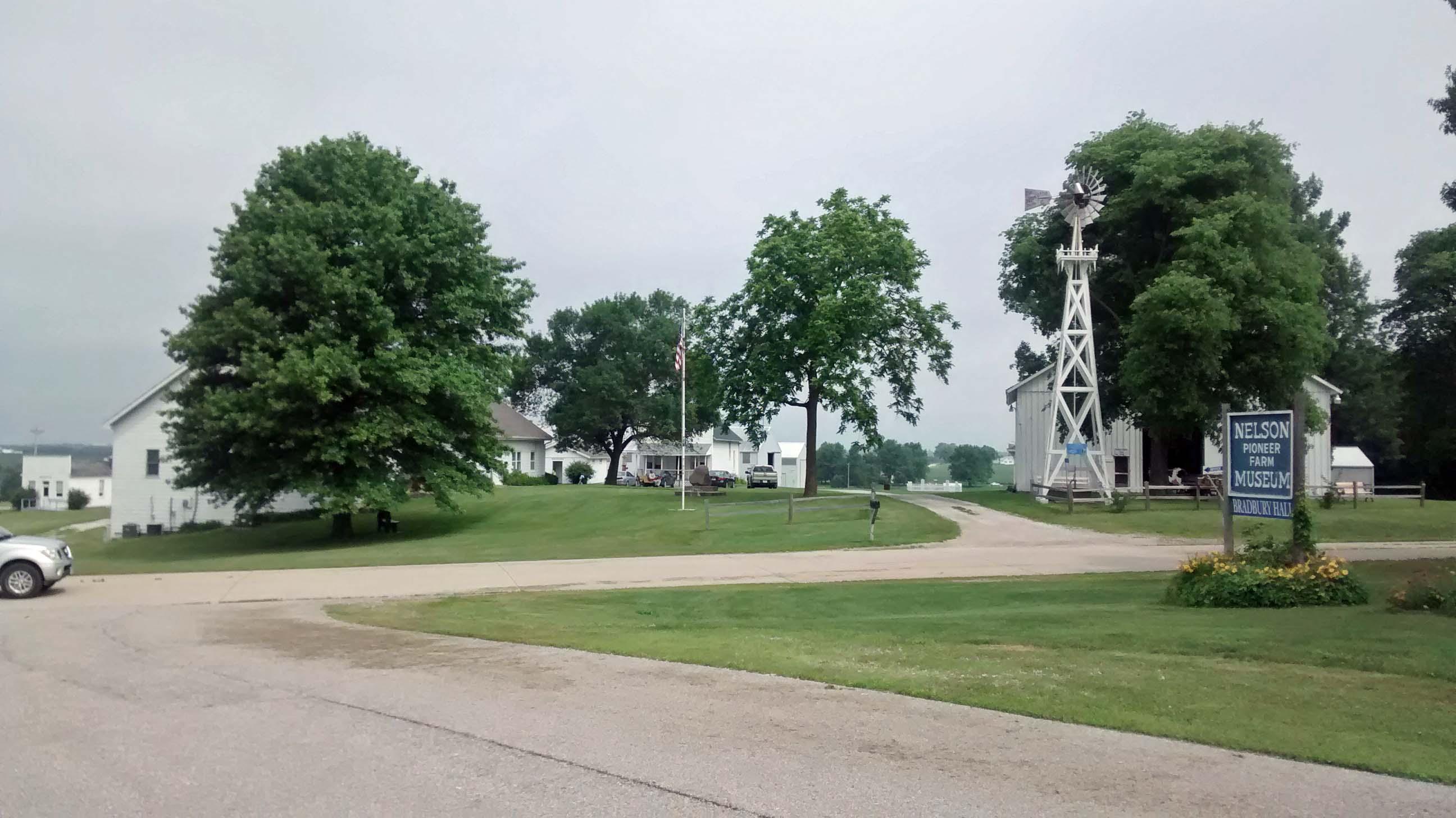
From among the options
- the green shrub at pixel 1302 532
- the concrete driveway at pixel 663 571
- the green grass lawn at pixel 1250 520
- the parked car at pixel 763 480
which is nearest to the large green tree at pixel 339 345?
the concrete driveway at pixel 663 571

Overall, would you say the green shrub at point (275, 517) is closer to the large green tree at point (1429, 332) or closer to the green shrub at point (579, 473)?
the green shrub at point (579, 473)

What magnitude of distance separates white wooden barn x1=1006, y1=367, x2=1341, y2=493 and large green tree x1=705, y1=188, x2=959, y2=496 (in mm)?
8898

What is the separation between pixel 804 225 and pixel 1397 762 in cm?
4017

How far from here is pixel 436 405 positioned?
37.4 metres

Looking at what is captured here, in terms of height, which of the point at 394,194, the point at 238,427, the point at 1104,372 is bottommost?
the point at 238,427

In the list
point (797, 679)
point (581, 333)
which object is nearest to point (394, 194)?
point (797, 679)

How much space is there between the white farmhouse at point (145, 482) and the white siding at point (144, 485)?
0.09 feet

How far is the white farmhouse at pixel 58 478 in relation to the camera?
2677 inches

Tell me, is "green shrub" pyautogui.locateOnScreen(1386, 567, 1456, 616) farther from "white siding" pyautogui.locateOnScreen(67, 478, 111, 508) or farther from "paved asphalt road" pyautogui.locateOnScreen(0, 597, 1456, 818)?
"white siding" pyautogui.locateOnScreen(67, 478, 111, 508)

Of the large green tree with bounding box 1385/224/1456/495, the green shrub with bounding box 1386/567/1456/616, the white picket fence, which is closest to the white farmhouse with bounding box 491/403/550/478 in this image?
the white picket fence

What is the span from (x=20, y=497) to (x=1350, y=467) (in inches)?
3068

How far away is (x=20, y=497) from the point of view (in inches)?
2510

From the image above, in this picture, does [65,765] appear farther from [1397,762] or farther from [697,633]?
[1397,762]

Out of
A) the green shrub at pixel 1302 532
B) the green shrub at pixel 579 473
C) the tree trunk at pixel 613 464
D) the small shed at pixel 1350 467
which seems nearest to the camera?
the green shrub at pixel 1302 532
